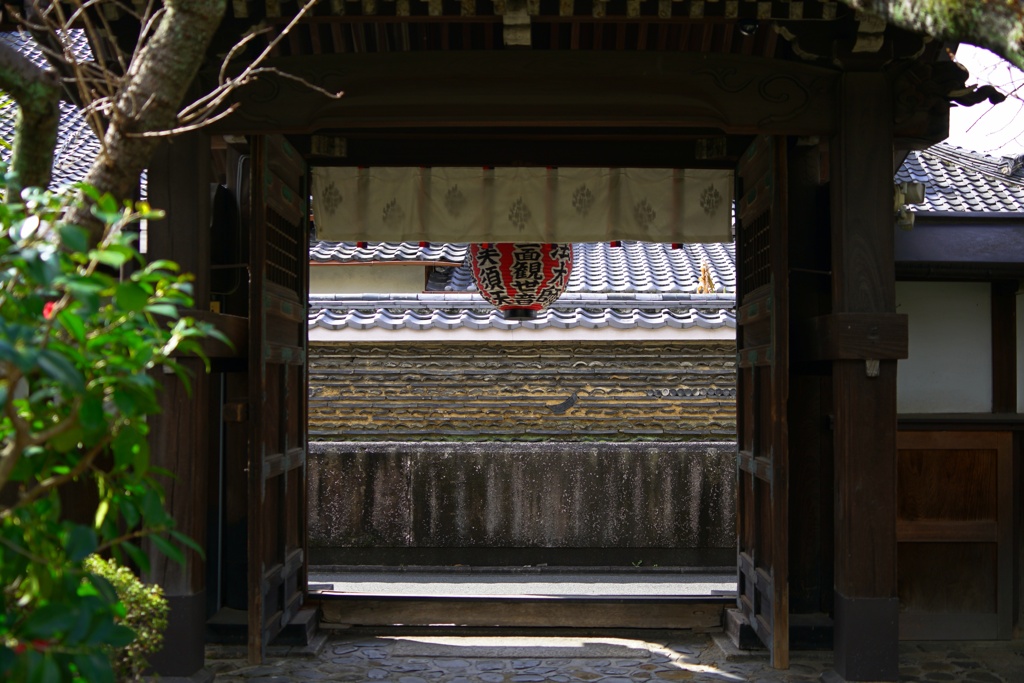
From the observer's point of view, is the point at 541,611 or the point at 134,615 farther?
the point at 541,611

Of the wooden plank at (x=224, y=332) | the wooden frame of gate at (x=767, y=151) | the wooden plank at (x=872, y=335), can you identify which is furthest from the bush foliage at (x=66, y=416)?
the wooden plank at (x=872, y=335)

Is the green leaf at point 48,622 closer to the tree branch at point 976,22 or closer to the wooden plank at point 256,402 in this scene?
the tree branch at point 976,22

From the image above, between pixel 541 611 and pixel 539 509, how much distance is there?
424cm

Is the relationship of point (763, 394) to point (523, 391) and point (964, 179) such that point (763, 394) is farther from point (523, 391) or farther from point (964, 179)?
point (523, 391)

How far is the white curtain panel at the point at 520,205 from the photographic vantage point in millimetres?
9195

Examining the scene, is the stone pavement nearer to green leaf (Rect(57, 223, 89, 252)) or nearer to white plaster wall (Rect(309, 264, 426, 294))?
green leaf (Rect(57, 223, 89, 252))

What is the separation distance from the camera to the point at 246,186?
25.6 feet

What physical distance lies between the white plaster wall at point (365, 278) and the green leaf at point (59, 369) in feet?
46.8

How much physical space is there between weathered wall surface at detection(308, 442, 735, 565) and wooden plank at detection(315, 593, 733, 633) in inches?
165

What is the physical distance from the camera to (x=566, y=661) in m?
7.41

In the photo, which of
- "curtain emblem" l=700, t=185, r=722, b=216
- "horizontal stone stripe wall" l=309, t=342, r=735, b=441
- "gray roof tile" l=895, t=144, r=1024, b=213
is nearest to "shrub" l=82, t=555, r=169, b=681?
"gray roof tile" l=895, t=144, r=1024, b=213

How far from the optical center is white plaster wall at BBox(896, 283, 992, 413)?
307 inches

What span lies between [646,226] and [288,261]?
10.6ft

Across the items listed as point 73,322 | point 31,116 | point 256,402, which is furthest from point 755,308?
point 73,322
